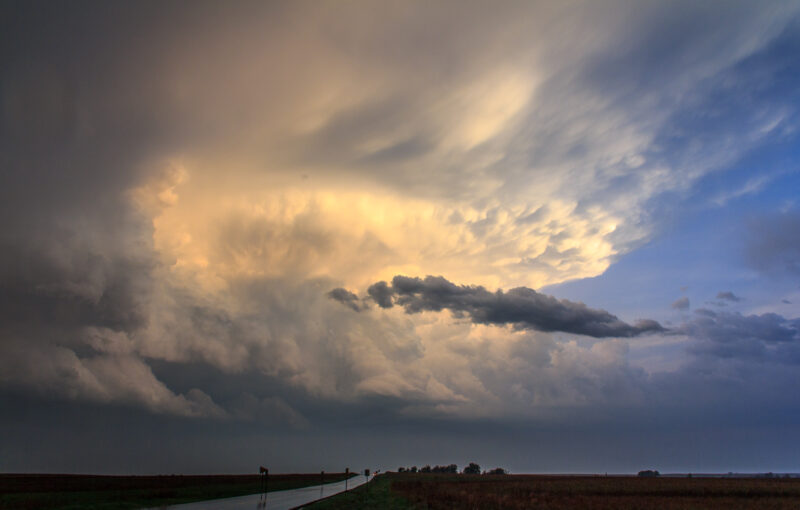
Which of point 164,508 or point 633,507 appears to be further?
point 633,507

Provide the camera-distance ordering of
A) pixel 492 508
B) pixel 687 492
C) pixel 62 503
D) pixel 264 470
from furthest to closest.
Result: pixel 687 492 < pixel 264 470 < pixel 62 503 < pixel 492 508

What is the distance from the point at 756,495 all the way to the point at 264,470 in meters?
74.5

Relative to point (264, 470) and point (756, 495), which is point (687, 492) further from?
point (264, 470)

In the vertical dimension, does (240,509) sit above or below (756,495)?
above

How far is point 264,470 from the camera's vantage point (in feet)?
255

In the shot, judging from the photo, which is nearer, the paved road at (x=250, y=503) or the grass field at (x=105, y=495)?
the paved road at (x=250, y=503)

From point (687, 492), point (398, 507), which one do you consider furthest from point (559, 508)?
point (687, 492)

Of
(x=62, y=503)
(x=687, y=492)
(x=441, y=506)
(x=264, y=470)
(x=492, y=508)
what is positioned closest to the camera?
(x=492, y=508)

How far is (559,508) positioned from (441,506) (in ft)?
35.8

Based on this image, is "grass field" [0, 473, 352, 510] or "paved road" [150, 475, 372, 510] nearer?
"paved road" [150, 475, 372, 510]

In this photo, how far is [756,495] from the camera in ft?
263

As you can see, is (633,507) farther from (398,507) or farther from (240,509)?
(240,509)

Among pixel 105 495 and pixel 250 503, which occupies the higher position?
pixel 250 503

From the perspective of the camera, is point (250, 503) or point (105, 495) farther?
point (105, 495)
